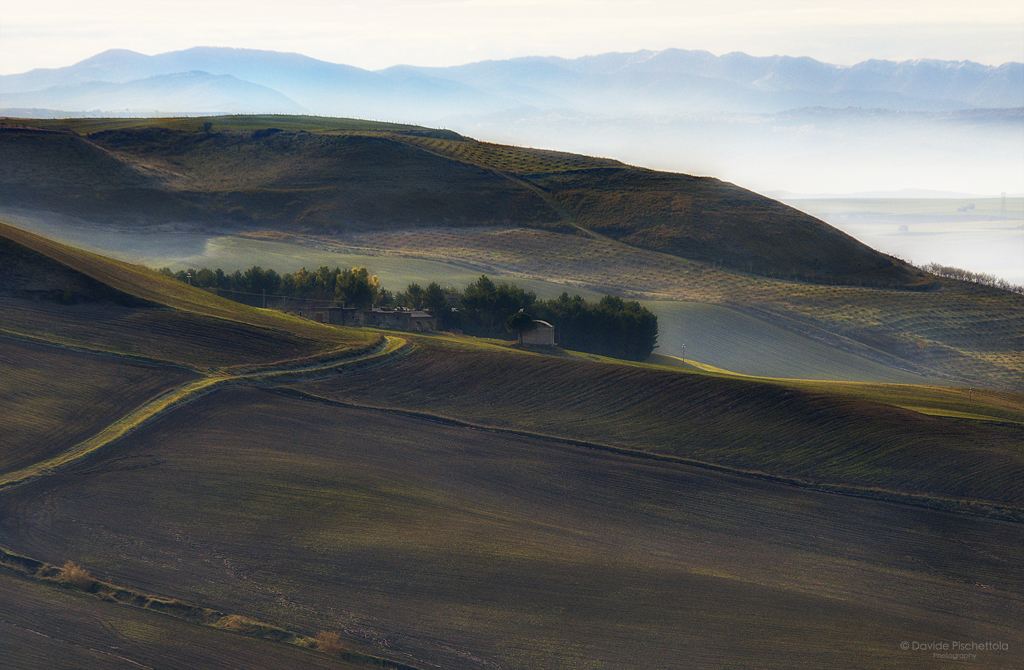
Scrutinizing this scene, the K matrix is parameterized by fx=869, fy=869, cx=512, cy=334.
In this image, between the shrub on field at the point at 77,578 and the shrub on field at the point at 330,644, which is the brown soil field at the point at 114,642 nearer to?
the shrub on field at the point at 330,644

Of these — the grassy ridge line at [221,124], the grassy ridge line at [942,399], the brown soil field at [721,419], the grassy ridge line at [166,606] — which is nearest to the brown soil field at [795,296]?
the grassy ridge line at [942,399]

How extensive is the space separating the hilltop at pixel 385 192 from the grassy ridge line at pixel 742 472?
7672 centimetres

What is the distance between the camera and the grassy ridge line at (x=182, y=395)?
3534 cm

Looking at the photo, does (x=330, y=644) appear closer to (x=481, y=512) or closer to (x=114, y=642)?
(x=114, y=642)

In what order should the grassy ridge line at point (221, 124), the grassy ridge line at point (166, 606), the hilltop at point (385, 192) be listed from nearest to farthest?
the grassy ridge line at point (166, 606) < the hilltop at point (385, 192) < the grassy ridge line at point (221, 124)

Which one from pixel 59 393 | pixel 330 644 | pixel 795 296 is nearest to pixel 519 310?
pixel 795 296

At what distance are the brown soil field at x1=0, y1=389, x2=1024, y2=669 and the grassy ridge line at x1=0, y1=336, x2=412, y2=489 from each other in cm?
73

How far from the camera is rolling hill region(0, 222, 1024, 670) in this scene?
26609 millimetres

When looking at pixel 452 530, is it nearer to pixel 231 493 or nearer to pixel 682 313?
pixel 231 493

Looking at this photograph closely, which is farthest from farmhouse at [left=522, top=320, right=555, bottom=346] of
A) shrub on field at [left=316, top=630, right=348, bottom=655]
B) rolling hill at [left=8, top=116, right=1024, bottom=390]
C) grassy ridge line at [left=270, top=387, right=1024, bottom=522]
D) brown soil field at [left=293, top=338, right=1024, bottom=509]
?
shrub on field at [left=316, top=630, right=348, bottom=655]

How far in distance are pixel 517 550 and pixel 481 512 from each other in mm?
3552

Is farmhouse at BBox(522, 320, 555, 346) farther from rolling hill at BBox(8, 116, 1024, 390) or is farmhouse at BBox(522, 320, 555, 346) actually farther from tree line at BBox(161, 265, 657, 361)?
rolling hill at BBox(8, 116, 1024, 390)

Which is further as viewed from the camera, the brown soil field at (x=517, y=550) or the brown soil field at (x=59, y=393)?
the brown soil field at (x=59, y=393)

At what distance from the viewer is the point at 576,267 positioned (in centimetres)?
11119
